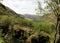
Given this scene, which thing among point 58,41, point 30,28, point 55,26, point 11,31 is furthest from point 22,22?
point 55,26

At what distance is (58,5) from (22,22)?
12.9 metres

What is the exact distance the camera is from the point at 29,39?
31.6m

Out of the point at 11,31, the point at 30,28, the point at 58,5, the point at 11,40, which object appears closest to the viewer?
the point at 58,5

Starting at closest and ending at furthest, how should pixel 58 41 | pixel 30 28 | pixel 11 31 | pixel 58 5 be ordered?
pixel 58 5
pixel 58 41
pixel 11 31
pixel 30 28

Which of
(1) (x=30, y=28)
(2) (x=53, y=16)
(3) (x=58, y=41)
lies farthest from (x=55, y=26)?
(1) (x=30, y=28)

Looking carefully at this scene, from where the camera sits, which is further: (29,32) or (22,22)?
(22,22)

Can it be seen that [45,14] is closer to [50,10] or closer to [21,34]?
[50,10]

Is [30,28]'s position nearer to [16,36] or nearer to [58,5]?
[16,36]

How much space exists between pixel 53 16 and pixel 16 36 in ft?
30.8

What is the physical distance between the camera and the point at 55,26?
2514cm

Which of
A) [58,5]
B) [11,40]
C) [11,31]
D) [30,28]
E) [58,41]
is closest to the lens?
[58,5]

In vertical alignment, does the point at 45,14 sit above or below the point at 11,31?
above

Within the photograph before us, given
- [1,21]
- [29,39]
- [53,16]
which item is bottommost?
[29,39]

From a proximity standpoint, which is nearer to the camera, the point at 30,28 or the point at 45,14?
the point at 45,14
